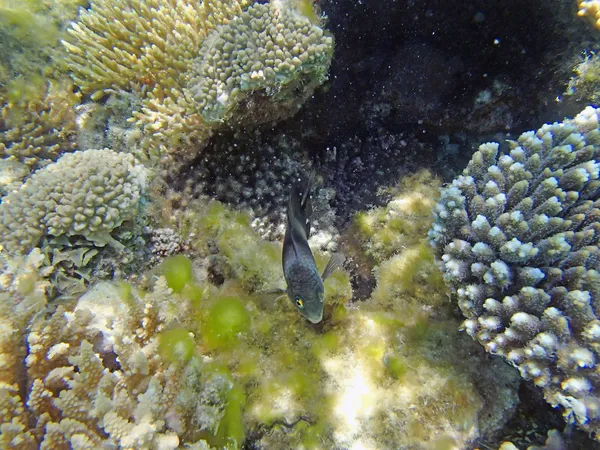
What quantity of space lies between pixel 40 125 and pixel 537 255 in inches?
231

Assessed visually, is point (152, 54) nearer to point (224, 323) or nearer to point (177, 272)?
point (177, 272)

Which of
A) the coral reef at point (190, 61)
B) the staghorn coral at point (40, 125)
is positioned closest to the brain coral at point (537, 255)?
the coral reef at point (190, 61)

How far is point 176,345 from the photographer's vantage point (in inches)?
105

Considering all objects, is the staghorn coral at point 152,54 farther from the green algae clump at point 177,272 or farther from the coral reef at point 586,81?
the coral reef at point 586,81

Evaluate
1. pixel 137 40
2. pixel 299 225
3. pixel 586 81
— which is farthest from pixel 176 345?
pixel 586 81

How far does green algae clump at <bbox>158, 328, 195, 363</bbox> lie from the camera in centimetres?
262

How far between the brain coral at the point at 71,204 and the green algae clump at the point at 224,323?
4.96ft

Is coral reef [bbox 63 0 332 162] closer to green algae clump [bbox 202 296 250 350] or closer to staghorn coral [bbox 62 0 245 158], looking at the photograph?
staghorn coral [bbox 62 0 245 158]

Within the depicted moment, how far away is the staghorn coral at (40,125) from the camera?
440cm

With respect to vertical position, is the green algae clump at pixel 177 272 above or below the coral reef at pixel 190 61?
below

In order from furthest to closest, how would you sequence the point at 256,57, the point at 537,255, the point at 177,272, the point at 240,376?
the point at 256,57
the point at 177,272
the point at 240,376
the point at 537,255

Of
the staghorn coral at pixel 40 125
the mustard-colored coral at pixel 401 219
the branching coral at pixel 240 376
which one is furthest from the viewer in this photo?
the staghorn coral at pixel 40 125

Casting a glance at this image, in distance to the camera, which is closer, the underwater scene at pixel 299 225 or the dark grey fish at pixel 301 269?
the underwater scene at pixel 299 225

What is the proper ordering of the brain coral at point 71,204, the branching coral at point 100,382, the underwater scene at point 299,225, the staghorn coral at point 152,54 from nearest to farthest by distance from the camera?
the branching coral at point 100,382, the underwater scene at point 299,225, the brain coral at point 71,204, the staghorn coral at point 152,54
